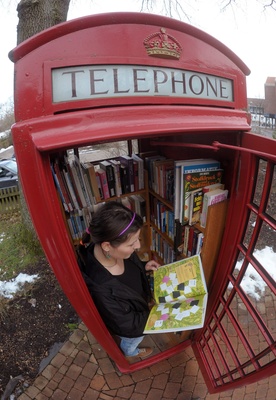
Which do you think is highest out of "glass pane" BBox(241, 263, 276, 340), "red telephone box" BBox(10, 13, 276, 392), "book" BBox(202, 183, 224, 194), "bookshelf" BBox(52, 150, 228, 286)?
"red telephone box" BBox(10, 13, 276, 392)

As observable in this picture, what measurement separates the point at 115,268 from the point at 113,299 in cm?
25

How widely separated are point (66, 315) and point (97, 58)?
10.4 feet

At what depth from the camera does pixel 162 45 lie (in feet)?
4.87

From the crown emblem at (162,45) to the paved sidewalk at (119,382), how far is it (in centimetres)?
298

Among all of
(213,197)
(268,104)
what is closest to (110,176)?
(213,197)

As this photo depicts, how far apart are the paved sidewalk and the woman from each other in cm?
94

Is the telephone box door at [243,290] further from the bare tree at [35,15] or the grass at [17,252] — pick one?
the bare tree at [35,15]

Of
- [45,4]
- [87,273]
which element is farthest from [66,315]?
[45,4]

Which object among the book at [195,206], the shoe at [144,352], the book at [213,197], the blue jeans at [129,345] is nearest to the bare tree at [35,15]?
the book at [195,206]

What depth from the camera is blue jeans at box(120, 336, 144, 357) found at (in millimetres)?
2584

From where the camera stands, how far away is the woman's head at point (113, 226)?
1.86m

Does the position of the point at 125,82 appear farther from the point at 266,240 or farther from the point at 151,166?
the point at 266,240

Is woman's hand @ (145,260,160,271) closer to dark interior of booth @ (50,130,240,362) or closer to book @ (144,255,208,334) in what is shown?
book @ (144,255,208,334)

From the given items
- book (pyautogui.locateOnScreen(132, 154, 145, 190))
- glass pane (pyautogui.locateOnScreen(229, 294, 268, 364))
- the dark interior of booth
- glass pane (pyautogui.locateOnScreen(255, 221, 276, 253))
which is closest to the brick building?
glass pane (pyautogui.locateOnScreen(255, 221, 276, 253))
